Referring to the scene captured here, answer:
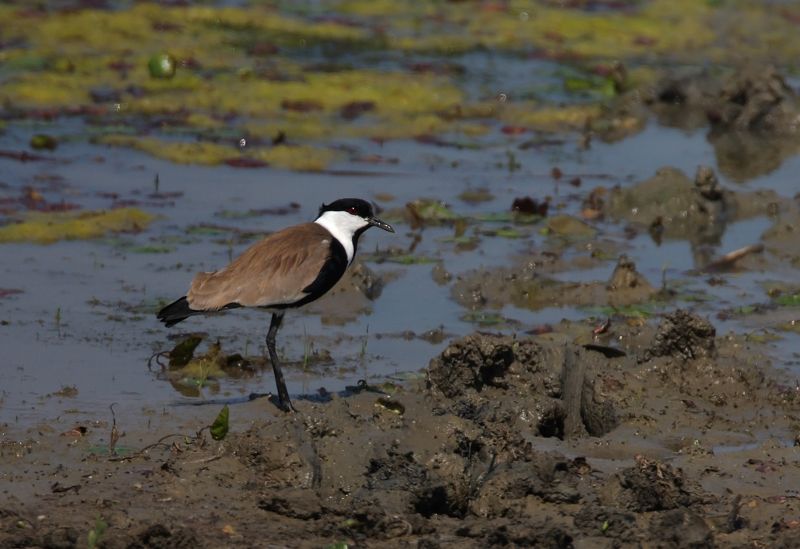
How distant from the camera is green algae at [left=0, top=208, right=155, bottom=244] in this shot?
35.8 feet

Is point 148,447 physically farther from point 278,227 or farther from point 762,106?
point 762,106

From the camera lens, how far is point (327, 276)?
816 centimetres

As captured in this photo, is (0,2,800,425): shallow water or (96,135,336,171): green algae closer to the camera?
(0,2,800,425): shallow water

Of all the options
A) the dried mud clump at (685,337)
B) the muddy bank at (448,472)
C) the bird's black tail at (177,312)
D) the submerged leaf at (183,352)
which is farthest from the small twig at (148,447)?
the dried mud clump at (685,337)

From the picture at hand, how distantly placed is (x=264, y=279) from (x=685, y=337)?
2.25 m

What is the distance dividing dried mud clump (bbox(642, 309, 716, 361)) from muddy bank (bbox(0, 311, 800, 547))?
0.41 m

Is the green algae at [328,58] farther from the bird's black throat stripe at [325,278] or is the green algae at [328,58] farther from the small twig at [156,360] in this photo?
the bird's black throat stripe at [325,278]

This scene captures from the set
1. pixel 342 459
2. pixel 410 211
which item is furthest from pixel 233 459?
pixel 410 211

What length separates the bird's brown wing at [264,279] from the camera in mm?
8000

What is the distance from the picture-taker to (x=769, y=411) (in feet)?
26.8

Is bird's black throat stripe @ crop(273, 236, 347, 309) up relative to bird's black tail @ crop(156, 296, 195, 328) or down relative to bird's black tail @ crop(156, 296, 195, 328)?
up

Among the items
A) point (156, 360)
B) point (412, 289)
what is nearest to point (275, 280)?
point (156, 360)

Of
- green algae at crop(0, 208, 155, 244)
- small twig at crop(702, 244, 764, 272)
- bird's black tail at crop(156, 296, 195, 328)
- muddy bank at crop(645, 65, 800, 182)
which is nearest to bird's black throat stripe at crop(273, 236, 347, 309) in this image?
bird's black tail at crop(156, 296, 195, 328)

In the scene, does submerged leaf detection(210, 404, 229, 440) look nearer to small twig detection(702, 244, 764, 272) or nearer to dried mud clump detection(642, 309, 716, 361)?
dried mud clump detection(642, 309, 716, 361)
